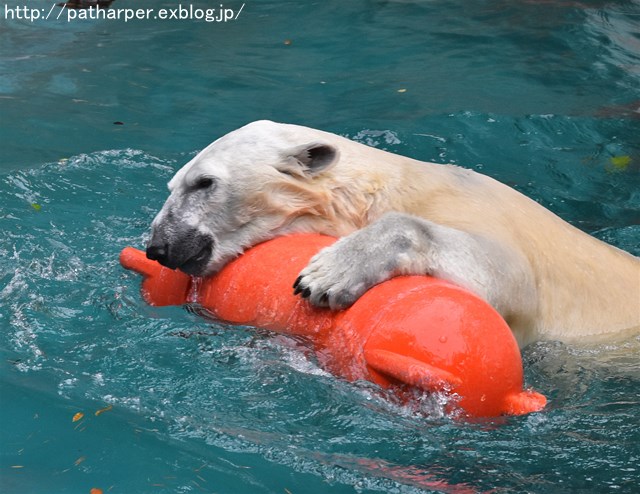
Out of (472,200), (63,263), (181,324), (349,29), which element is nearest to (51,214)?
(63,263)

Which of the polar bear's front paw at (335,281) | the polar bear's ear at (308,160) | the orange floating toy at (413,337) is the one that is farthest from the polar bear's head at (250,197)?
the polar bear's front paw at (335,281)

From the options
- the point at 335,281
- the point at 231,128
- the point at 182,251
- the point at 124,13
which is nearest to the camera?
the point at 335,281

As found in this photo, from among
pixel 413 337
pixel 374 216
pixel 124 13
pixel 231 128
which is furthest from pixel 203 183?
pixel 124 13

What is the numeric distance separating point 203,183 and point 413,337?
1.38 meters

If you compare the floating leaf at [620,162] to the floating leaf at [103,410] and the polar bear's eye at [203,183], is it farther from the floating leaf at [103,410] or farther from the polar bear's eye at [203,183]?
the floating leaf at [103,410]

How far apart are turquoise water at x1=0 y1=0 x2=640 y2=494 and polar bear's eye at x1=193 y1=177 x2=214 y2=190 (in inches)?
19.7

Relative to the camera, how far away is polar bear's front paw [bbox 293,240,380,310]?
325cm

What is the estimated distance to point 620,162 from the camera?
648 centimetres

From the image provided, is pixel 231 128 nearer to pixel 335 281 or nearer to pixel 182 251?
pixel 182 251

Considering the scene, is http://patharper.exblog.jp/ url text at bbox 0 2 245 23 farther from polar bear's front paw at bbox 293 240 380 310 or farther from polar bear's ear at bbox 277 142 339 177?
polar bear's front paw at bbox 293 240 380 310

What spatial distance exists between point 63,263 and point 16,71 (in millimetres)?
3723

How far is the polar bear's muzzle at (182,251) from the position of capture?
12.5 ft

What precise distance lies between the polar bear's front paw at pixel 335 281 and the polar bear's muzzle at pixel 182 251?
0.62 meters

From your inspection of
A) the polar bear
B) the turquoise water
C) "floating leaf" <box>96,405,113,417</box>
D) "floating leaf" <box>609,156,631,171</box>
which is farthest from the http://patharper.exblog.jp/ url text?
"floating leaf" <box>96,405,113,417</box>
